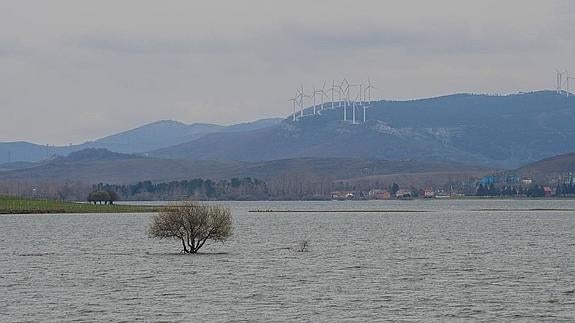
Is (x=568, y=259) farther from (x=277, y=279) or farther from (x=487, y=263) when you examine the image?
(x=277, y=279)

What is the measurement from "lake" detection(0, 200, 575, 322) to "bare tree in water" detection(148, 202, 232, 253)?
226cm

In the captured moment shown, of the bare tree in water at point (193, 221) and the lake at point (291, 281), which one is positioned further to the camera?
the bare tree in water at point (193, 221)

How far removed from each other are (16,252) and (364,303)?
2249 inches

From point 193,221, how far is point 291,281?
22500 millimetres

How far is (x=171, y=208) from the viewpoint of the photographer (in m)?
102

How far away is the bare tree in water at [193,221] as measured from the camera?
99.6 meters

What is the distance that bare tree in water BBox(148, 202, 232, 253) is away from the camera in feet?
327

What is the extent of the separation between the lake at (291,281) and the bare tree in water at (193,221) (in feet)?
7.43

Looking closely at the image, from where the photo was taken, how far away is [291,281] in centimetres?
7994

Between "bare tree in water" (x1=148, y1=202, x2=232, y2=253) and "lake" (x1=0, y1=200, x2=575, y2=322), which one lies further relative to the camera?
"bare tree in water" (x1=148, y1=202, x2=232, y2=253)

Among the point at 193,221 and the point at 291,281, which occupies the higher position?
the point at 193,221

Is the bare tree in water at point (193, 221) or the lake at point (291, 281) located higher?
the bare tree in water at point (193, 221)

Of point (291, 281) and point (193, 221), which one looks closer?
point (291, 281)

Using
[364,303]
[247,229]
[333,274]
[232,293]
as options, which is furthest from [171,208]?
[247,229]
